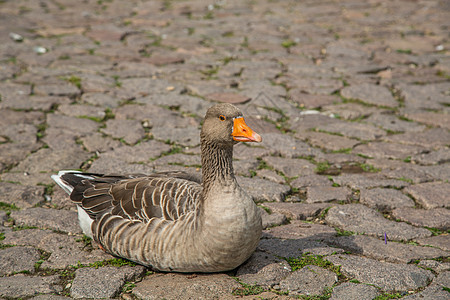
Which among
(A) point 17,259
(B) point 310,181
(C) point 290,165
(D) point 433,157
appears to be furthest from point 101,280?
(D) point 433,157

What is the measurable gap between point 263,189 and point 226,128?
1704mm

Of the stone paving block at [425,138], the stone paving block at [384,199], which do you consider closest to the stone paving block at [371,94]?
the stone paving block at [425,138]

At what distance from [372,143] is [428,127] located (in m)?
1.07

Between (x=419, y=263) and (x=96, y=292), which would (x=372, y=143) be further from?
(x=96, y=292)

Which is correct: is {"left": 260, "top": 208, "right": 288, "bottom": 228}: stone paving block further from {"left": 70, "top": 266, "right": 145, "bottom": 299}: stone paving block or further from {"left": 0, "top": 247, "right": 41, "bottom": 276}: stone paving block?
{"left": 0, "top": 247, "right": 41, "bottom": 276}: stone paving block

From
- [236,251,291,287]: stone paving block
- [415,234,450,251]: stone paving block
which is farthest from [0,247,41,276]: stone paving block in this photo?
[415,234,450,251]: stone paving block

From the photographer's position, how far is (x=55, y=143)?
677 cm

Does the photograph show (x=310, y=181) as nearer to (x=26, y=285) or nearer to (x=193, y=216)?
(x=193, y=216)

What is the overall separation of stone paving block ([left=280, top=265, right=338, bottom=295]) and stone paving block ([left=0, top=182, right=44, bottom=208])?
9.52 feet

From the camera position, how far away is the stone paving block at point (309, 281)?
13.2ft

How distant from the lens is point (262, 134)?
7.17m

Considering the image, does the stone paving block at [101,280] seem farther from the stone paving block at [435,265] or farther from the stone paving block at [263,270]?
the stone paving block at [435,265]

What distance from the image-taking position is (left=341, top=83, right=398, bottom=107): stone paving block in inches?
327

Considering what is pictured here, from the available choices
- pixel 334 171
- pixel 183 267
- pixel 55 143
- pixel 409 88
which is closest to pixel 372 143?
pixel 334 171
